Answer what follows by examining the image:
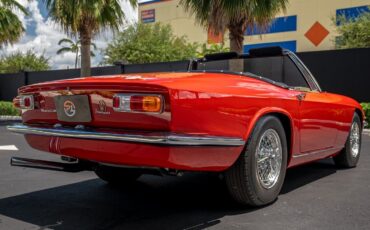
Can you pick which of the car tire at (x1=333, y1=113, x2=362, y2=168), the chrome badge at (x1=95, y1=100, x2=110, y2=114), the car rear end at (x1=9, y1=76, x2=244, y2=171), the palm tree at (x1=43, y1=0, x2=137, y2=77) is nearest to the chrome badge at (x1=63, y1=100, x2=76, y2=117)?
the car rear end at (x1=9, y1=76, x2=244, y2=171)

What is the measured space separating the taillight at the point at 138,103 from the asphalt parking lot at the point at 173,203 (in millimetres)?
891

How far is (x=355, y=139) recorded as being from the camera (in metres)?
5.95

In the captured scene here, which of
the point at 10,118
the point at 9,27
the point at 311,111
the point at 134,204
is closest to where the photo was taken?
the point at 134,204

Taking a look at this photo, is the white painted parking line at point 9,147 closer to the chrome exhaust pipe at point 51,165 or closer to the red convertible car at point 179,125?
the red convertible car at point 179,125

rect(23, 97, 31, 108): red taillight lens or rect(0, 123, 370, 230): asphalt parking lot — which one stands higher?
rect(23, 97, 31, 108): red taillight lens

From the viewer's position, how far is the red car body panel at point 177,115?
3151mm

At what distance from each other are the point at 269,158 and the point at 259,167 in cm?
17

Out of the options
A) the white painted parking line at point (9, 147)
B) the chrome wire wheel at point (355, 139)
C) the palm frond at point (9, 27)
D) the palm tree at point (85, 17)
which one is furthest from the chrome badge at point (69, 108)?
the palm frond at point (9, 27)

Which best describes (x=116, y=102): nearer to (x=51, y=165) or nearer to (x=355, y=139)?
(x=51, y=165)

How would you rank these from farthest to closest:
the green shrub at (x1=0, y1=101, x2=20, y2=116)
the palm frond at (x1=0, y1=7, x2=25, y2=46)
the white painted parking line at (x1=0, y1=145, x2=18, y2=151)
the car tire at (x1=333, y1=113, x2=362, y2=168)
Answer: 1. the green shrub at (x1=0, y1=101, x2=20, y2=116)
2. the palm frond at (x1=0, y1=7, x2=25, y2=46)
3. the white painted parking line at (x1=0, y1=145, x2=18, y2=151)
4. the car tire at (x1=333, y1=113, x2=362, y2=168)

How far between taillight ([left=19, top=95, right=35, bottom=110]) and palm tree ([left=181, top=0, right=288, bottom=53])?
25.9 feet

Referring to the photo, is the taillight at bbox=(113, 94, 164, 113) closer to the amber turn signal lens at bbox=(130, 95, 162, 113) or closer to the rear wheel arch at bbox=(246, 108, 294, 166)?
the amber turn signal lens at bbox=(130, 95, 162, 113)

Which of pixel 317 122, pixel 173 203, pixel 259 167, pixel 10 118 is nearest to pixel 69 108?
pixel 173 203

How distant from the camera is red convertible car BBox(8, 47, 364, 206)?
125 inches
